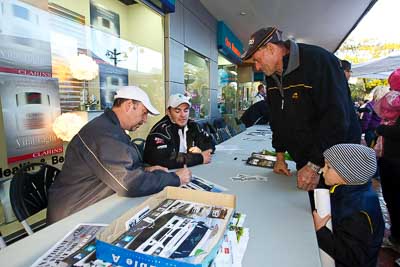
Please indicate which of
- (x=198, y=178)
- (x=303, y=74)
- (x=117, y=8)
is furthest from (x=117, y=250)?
(x=117, y=8)

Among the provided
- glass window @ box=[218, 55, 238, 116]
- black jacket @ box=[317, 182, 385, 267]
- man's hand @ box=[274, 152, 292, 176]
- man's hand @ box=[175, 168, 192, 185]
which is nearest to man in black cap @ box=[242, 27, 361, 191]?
man's hand @ box=[274, 152, 292, 176]

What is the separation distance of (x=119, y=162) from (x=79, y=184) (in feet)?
0.89

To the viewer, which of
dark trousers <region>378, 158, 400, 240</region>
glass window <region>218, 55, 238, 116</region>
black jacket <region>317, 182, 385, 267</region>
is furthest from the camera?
glass window <region>218, 55, 238, 116</region>

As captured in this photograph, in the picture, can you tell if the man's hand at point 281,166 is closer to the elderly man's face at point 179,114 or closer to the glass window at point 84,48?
the elderly man's face at point 179,114

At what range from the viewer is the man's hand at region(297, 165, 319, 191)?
1.41 m

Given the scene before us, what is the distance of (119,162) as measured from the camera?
128cm

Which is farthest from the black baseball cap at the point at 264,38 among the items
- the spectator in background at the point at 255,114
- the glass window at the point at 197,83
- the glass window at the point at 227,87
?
the glass window at the point at 227,87

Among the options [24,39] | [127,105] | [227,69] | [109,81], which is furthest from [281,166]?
[227,69]

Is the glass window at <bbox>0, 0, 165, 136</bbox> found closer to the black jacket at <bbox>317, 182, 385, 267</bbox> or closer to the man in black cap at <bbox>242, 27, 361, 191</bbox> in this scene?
the man in black cap at <bbox>242, 27, 361, 191</bbox>

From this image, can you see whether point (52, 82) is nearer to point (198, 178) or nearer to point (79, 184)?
point (79, 184)

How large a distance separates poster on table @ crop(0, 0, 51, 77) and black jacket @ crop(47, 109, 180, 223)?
118 cm

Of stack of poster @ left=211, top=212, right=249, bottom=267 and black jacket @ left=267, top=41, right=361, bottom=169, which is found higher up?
black jacket @ left=267, top=41, right=361, bottom=169

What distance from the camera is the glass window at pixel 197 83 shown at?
5.06 metres

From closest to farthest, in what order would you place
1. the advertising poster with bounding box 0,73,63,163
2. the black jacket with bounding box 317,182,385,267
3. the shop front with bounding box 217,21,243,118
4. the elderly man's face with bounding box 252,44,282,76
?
the black jacket with bounding box 317,182,385,267 → the elderly man's face with bounding box 252,44,282,76 → the advertising poster with bounding box 0,73,63,163 → the shop front with bounding box 217,21,243,118
